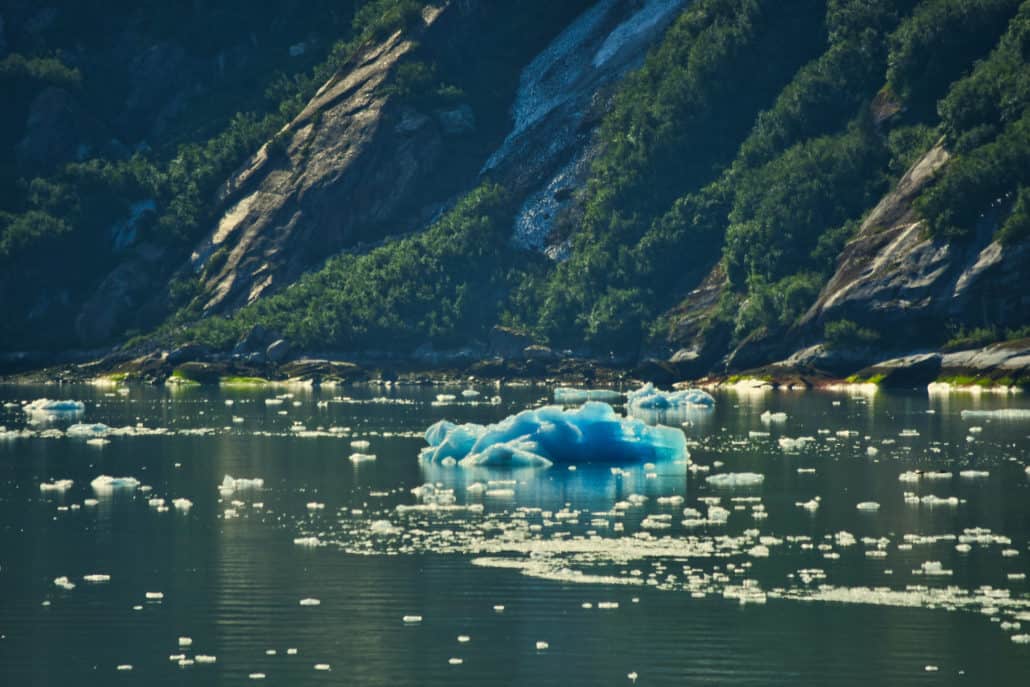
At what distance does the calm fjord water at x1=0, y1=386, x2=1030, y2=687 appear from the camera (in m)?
31.9

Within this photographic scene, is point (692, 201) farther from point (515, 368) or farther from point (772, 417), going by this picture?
point (772, 417)

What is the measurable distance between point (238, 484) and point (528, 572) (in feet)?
74.3

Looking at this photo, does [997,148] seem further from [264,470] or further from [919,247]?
[264,470]

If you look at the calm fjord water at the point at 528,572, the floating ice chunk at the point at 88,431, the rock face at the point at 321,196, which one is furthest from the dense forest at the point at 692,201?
the calm fjord water at the point at 528,572

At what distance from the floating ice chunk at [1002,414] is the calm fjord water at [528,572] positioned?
42.5 feet

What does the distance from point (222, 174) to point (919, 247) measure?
310 ft

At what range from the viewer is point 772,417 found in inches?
3588

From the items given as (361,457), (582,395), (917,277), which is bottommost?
(361,457)

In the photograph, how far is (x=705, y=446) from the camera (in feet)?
248

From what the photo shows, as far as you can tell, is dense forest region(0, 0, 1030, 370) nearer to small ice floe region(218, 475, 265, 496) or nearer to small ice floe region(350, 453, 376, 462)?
small ice floe region(350, 453, 376, 462)

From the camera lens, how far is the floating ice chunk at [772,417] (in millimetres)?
89425

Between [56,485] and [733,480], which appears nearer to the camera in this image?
[733,480]

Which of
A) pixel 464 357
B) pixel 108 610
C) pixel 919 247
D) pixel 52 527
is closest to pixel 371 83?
pixel 464 357

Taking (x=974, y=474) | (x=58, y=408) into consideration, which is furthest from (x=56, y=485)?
(x=58, y=408)
